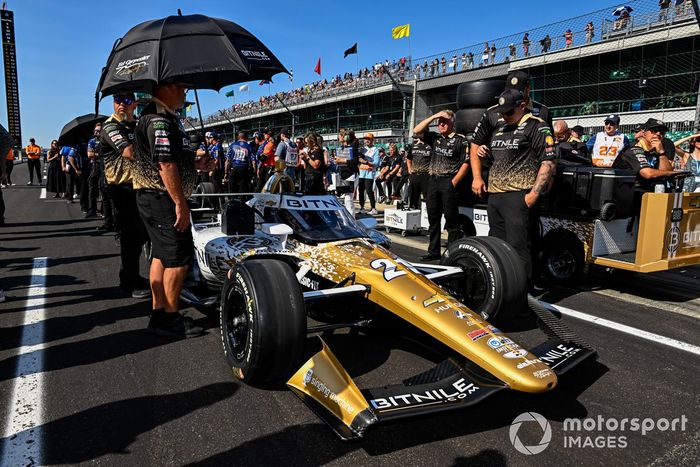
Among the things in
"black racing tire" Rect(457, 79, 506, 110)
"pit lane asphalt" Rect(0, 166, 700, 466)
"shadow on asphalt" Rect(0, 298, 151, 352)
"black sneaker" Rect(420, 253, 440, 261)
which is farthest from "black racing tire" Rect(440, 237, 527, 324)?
"black racing tire" Rect(457, 79, 506, 110)

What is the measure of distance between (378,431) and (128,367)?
70.2 inches

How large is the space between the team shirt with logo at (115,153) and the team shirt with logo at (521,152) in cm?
345

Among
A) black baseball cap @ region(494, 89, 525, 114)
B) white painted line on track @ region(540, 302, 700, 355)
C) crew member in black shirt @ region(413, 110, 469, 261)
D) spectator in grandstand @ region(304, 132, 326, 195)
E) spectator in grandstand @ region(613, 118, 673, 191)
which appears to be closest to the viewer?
white painted line on track @ region(540, 302, 700, 355)

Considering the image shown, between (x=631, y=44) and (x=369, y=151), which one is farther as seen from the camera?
(x=631, y=44)

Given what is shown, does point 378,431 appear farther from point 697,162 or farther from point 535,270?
point 697,162

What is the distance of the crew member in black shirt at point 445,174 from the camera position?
20.1 ft

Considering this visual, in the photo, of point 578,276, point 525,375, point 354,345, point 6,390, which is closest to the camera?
point 525,375

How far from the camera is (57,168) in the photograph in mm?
16047

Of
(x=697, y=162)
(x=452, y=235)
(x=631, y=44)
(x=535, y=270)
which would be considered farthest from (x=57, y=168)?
(x=631, y=44)

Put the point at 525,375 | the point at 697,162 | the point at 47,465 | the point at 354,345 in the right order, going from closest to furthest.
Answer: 1. the point at 47,465
2. the point at 525,375
3. the point at 354,345
4. the point at 697,162

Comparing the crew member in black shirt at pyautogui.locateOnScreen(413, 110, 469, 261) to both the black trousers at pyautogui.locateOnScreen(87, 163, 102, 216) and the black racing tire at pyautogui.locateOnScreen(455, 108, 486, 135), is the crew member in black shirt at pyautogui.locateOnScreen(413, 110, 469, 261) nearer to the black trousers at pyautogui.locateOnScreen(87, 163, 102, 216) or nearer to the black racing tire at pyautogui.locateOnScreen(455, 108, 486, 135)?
the black racing tire at pyautogui.locateOnScreen(455, 108, 486, 135)

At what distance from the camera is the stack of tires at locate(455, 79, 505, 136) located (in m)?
7.83

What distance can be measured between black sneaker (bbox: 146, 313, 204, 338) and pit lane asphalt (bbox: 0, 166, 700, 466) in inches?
3.1

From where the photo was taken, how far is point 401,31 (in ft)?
122
